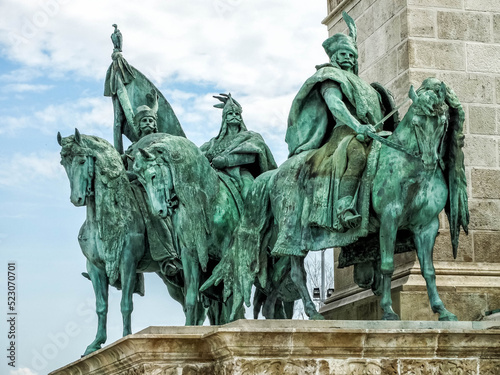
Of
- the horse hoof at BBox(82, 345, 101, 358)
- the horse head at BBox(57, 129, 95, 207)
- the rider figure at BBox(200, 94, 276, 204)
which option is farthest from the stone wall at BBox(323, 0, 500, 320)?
the horse hoof at BBox(82, 345, 101, 358)

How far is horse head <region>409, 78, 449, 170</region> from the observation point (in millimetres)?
13188

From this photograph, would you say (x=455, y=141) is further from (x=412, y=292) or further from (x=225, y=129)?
(x=225, y=129)

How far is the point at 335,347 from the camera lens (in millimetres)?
12242

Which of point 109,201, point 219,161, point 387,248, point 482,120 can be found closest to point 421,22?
point 482,120

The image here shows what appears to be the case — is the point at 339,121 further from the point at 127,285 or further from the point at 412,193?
the point at 127,285

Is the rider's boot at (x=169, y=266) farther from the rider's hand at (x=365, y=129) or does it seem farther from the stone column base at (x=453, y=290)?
the rider's hand at (x=365, y=129)

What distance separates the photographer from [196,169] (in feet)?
50.8

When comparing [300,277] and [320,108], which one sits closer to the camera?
[300,277]

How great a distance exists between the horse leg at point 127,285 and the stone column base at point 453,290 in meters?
3.25

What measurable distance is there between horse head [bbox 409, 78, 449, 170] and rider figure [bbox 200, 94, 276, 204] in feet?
11.3

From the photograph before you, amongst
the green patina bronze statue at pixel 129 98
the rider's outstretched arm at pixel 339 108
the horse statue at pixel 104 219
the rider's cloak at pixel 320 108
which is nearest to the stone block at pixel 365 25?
the rider's cloak at pixel 320 108

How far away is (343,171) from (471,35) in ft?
12.6

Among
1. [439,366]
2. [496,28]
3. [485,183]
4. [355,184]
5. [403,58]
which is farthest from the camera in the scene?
[496,28]

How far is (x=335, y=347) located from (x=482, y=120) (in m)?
5.28
